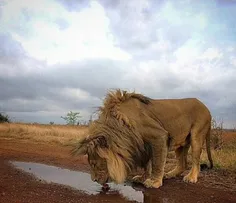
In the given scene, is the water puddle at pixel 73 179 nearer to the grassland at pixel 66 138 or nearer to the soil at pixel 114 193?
the soil at pixel 114 193

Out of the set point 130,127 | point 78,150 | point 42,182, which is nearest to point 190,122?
point 130,127

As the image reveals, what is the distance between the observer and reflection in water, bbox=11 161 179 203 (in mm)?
6598

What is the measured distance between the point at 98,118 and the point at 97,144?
A: 86cm

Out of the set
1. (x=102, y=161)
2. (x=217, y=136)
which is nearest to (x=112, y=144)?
(x=102, y=161)

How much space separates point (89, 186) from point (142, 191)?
39.3 inches

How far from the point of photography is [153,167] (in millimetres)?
7633

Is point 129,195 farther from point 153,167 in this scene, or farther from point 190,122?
point 190,122

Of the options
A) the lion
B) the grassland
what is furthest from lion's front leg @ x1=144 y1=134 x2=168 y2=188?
the grassland

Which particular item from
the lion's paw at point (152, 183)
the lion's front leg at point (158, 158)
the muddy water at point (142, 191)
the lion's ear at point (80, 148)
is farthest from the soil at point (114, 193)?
the lion's ear at point (80, 148)

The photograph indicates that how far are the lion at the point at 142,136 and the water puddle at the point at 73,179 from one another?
1.04 feet

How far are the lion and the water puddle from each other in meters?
0.32

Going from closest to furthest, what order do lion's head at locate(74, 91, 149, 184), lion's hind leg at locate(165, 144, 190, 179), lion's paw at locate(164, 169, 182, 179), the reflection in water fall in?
1. the reflection in water
2. lion's head at locate(74, 91, 149, 184)
3. lion's paw at locate(164, 169, 182, 179)
4. lion's hind leg at locate(165, 144, 190, 179)

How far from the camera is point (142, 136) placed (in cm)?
750

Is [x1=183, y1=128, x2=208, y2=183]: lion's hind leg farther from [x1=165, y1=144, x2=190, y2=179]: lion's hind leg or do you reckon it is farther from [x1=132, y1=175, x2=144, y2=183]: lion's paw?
[x1=132, y1=175, x2=144, y2=183]: lion's paw
